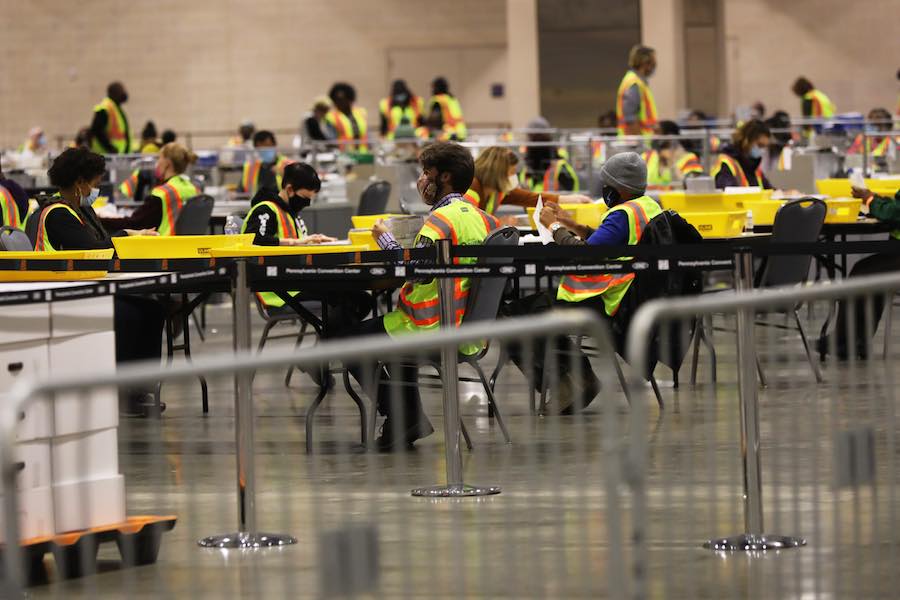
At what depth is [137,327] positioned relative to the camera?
676 centimetres

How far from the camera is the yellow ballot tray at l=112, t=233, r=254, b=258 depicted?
246 inches

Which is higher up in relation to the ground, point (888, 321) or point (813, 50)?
point (813, 50)

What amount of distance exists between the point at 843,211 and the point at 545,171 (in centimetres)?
489

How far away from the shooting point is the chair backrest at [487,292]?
19.2 feet

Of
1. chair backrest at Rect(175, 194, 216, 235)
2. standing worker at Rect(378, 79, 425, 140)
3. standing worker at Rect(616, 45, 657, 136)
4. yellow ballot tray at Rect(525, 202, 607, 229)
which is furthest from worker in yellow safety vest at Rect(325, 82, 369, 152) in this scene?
yellow ballot tray at Rect(525, 202, 607, 229)

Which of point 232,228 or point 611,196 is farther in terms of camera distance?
point 232,228

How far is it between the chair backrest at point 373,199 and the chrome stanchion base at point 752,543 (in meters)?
6.10

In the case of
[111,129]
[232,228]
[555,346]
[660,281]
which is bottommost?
[555,346]

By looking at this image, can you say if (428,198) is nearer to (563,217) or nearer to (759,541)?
(563,217)

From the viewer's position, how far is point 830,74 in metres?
23.4

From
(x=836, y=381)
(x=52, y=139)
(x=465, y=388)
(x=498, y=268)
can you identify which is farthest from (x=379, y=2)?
(x=836, y=381)

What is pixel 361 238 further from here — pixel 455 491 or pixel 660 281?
pixel 455 491

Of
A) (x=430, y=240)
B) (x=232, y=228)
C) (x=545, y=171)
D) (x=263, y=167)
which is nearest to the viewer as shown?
(x=430, y=240)

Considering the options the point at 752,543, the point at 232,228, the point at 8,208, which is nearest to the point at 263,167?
the point at 8,208
